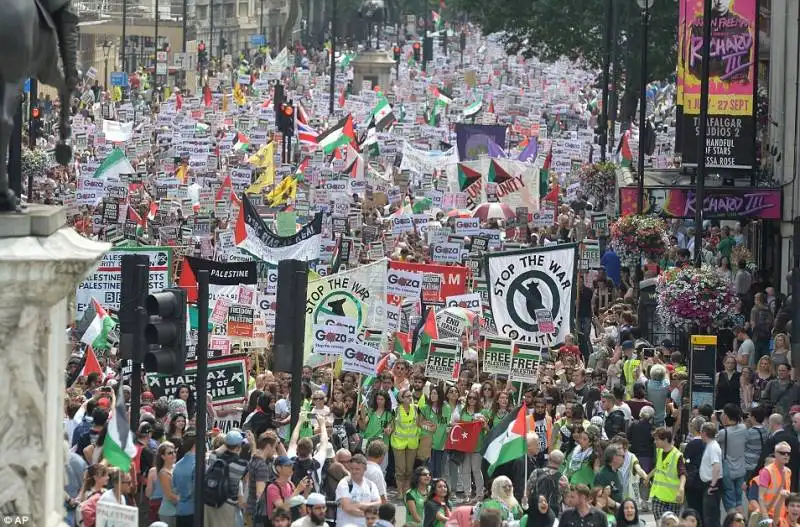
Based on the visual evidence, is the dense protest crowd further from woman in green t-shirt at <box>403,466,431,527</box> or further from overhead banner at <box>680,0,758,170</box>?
overhead banner at <box>680,0,758,170</box>

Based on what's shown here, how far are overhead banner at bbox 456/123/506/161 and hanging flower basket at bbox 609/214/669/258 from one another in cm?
1551

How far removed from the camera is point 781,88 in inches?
1433

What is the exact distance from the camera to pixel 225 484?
1538 cm

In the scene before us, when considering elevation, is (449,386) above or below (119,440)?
below

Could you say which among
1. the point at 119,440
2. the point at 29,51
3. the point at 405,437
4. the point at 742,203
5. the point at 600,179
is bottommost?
the point at 405,437

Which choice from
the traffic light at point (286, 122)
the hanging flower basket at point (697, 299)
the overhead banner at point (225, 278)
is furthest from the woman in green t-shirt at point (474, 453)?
the traffic light at point (286, 122)

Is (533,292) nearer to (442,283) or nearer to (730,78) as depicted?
(442,283)

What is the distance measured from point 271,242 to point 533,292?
17.3ft

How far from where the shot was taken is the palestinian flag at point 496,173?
42594 millimetres

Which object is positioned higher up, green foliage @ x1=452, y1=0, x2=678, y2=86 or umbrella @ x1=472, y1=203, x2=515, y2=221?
green foliage @ x1=452, y1=0, x2=678, y2=86

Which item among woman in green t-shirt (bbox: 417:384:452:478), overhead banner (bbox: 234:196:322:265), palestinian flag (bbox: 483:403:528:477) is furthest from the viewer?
overhead banner (bbox: 234:196:322:265)

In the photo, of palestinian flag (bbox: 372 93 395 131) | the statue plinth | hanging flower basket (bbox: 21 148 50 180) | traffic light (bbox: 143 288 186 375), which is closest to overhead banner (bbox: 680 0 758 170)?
hanging flower basket (bbox: 21 148 50 180)

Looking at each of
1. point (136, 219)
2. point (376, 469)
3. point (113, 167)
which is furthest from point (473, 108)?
point (376, 469)

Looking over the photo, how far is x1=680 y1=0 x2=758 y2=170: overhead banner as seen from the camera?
33.6 metres
